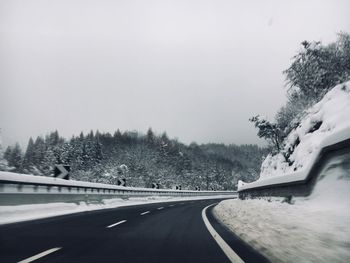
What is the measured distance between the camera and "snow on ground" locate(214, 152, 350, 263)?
3.83m

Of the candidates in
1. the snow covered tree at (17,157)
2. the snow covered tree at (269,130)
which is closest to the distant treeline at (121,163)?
the snow covered tree at (17,157)

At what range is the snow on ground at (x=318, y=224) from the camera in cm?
383

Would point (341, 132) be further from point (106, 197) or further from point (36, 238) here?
point (106, 197)

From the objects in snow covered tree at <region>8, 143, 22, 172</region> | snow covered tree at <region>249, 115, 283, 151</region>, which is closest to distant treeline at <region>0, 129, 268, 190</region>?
snow covered tree at <region>8, 143, 22, 172</region>

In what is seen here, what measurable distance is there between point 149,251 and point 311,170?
3090 millimetres

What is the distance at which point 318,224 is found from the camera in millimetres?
4320

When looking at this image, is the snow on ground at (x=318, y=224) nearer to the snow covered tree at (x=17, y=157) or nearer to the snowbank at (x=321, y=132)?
the snowbank at (x=321, y=132)

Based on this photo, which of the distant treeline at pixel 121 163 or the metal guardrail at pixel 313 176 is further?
the distant treeline at pixel 121 163

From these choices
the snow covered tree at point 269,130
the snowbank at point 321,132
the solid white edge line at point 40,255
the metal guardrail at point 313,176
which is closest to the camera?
the metal guardrail at point 313,176

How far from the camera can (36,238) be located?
26.0ft

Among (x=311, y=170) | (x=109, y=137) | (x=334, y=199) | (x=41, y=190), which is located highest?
(x=109, y=137)

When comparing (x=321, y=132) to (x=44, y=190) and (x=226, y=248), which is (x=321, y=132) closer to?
(x=226, y=248)

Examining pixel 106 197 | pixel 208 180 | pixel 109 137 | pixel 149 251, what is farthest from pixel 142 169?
pixel 149 251

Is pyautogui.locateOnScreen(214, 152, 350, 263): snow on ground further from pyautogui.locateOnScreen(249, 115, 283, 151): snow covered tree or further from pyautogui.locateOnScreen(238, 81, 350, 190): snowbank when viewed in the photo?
pyautogui.locateOnScreen(249, 115, 283, 151): snow covered tree
